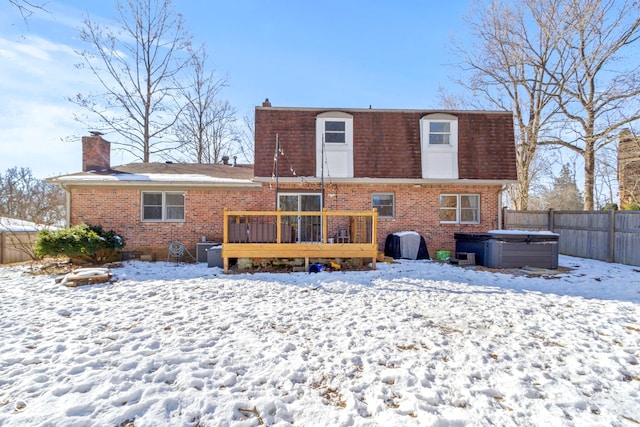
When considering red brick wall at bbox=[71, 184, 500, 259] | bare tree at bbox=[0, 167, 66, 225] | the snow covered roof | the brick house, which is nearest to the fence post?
the brick house

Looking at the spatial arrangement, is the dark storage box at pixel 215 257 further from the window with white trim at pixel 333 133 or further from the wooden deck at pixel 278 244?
the window with white trim at pixel 333 133

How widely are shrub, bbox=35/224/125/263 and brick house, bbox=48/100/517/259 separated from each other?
0.93 meters

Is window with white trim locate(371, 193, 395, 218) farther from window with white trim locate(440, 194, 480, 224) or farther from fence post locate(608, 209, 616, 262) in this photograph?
fence post locate(608, 209, 616, 262)

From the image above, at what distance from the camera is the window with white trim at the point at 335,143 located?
10305 millimetres

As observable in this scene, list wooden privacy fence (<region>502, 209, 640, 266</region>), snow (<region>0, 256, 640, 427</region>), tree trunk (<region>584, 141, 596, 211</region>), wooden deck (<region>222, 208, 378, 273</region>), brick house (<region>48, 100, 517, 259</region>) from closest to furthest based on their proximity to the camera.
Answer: snow (<region>0, 256, 640, 427</region>)
wooden deck (<region>222, 208, 378, 273</region>)
wooden privacy fence (<region>502, 209, 640, 266</region>)
brick house (<region>48, 100, 517, 259</region>)
tree trunk (<region>584, 141, 596, 211</region>)

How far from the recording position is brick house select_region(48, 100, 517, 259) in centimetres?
973

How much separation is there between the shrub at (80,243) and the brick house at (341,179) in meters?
0.93

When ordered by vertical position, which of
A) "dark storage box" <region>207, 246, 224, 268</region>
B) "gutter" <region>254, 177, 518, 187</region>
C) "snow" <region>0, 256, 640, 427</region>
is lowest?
"snow" <region>0, 256, 640, 427</region>

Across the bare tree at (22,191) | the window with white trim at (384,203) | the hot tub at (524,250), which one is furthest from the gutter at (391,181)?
the bare tree at (22,191)

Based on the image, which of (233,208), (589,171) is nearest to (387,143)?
(233,208)

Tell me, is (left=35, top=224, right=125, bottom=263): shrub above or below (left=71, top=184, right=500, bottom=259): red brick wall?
below

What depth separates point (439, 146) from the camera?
10531 millimetres

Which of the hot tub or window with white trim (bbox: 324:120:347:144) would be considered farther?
window with white trim (bbox: 324:120:347:144)

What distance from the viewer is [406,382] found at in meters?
2.70
